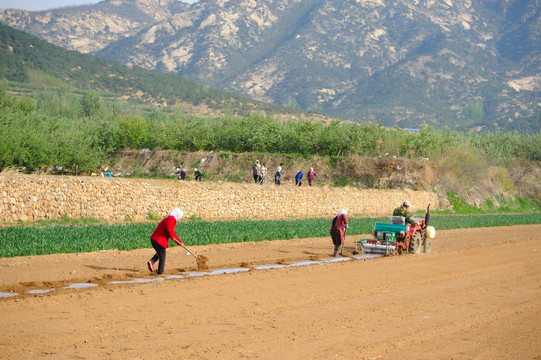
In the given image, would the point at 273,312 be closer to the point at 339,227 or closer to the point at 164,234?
the point at 164,234

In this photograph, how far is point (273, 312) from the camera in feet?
35.1

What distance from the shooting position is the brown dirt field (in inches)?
331

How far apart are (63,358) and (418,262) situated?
13.1m

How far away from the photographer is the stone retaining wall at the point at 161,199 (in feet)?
82.0

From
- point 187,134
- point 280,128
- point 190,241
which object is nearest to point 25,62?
point 187,134

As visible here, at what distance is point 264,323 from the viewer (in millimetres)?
9844

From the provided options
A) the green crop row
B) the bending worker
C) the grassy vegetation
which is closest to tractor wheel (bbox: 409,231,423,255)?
the bending worker

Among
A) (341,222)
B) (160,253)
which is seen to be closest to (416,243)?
(341,222)

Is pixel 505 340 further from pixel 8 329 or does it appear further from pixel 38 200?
pixel 38 200

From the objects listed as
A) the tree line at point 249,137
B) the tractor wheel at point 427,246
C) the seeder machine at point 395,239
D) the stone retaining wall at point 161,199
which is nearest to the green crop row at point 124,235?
the stone retaining wall at point 161,199

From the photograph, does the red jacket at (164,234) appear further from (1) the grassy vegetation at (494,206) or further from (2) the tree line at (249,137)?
(1) the grassy vegetation at (494,206)

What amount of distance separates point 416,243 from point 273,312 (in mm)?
11025

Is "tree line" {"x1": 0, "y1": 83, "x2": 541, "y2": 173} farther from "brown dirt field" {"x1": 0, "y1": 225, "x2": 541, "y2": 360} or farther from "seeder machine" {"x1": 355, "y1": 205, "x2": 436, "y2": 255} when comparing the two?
"brown dirt field" {"x1": 0, "y1": 225, "x2": 541, "y2": 360}

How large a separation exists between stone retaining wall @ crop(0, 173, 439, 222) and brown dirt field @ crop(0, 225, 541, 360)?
9251mm
